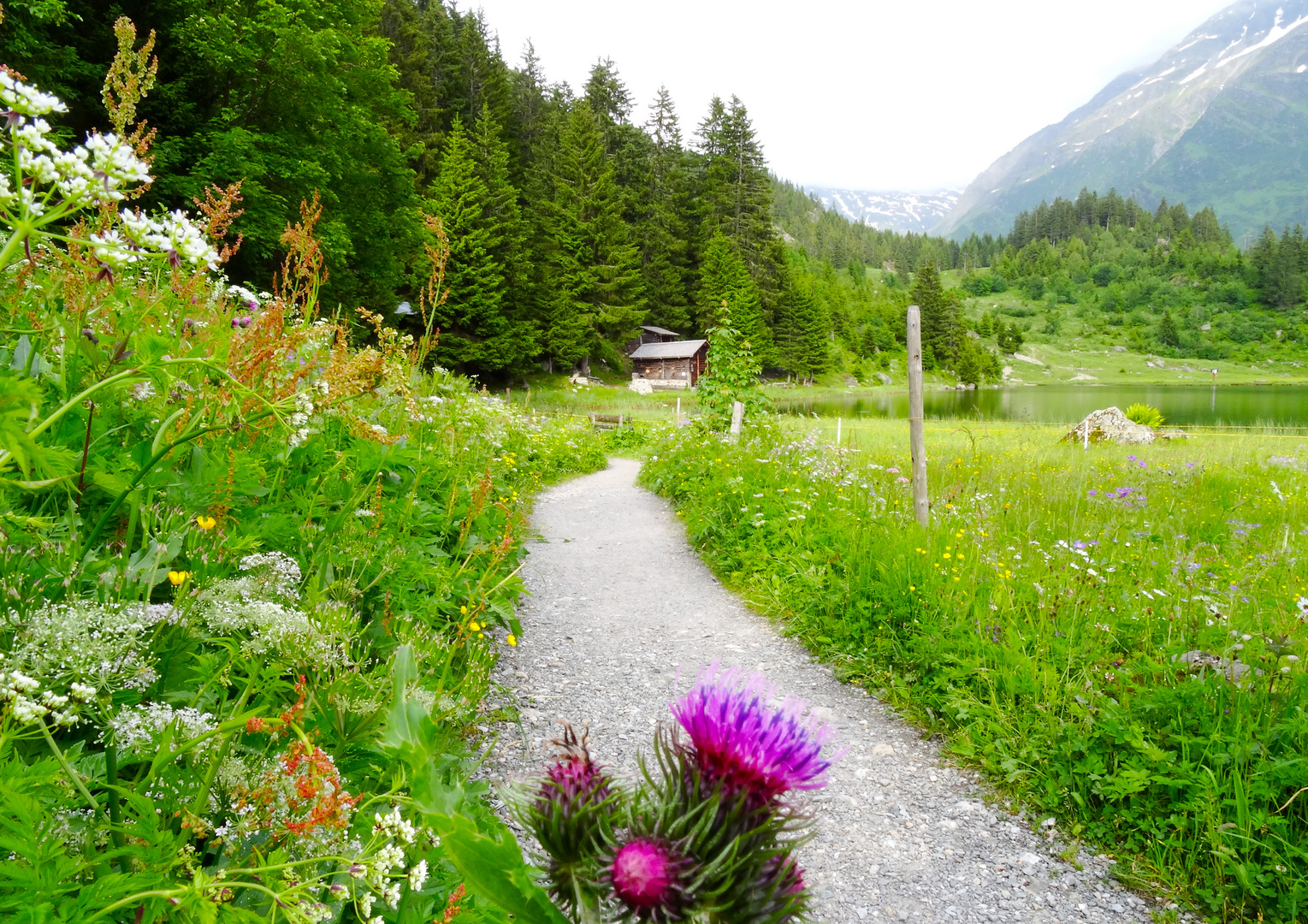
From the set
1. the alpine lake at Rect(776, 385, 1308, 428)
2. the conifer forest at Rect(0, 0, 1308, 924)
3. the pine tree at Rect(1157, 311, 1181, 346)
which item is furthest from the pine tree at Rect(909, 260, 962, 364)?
the conifer forest at Rect(0, 0, 1308, 924)

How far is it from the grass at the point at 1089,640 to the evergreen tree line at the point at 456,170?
431 cm

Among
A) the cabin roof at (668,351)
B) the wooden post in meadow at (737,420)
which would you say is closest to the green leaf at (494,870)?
the wooden post in meadow at (737,420)

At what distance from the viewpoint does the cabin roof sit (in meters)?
52.0

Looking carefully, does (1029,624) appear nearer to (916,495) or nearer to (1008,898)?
(1008,898)

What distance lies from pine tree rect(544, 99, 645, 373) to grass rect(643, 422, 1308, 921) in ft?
124

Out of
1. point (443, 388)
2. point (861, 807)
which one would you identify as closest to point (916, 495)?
point (861, 807)

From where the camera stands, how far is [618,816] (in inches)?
37.4

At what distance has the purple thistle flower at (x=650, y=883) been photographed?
2.72 feet

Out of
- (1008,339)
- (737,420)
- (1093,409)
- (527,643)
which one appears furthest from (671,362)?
(1008,339)

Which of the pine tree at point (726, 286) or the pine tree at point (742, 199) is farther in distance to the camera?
the pine tree at point (742, 199)

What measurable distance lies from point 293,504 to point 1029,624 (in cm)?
447

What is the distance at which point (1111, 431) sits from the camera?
19344 mm

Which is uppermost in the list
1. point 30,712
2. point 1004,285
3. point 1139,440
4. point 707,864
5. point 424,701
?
point 1004,285

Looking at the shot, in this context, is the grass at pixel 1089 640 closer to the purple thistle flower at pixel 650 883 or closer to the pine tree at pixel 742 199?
the purple thistle flower at pixel 650 883
